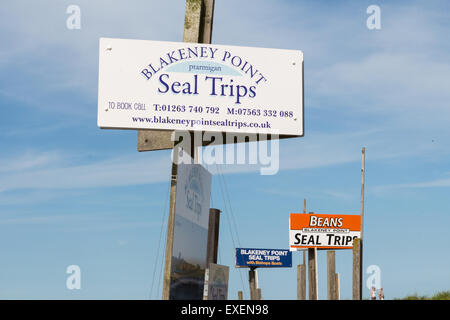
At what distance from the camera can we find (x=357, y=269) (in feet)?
70.1

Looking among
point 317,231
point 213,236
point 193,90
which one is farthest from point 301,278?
point 193,90

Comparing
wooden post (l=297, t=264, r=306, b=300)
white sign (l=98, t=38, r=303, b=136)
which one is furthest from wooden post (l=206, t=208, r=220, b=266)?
wooden post (l=297, t=264, r=306, b=300)

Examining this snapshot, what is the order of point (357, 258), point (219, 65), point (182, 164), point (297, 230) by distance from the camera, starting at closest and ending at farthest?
point (182, 164) → point (219, 65) → point (357, 258) → point (297, 230)

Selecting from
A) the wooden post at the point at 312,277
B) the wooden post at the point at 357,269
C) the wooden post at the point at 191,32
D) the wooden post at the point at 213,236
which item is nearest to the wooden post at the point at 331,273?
the wooden post at the point at 312,277

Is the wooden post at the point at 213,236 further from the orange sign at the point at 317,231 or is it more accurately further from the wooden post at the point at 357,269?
the orange sign at the point at 317,231

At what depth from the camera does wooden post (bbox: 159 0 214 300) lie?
938 cm

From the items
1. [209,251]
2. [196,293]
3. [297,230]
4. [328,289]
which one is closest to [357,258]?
[328,289]

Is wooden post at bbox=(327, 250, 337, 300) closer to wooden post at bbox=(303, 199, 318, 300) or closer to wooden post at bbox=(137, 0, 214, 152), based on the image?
wooden post at bbox=(303, 199, 318, 300)

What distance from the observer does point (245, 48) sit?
1077cm

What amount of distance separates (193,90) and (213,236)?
3436 millimetres

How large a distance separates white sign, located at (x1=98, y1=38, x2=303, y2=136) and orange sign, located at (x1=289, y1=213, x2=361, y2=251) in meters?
18.7

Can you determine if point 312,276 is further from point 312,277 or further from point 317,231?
point 317,231
